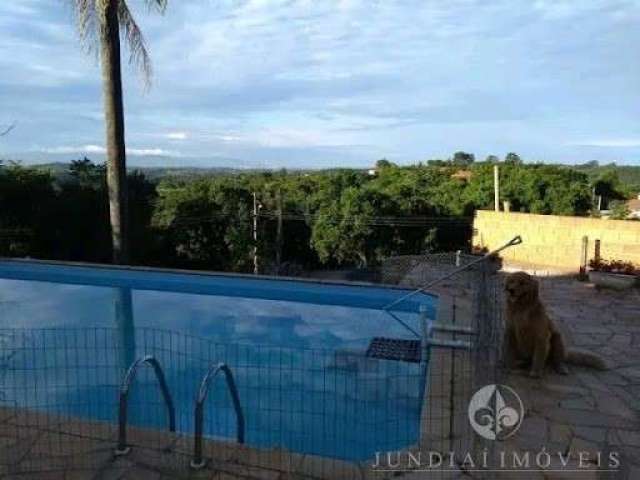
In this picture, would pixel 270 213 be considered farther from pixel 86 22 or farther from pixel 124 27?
pixel 86 22

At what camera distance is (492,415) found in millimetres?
3621

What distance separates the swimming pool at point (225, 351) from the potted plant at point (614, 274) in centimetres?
286

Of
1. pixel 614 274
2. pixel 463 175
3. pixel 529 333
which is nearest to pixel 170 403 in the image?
pixel 529 333

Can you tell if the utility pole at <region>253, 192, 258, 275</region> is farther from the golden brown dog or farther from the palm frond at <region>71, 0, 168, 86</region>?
the golden brown dog

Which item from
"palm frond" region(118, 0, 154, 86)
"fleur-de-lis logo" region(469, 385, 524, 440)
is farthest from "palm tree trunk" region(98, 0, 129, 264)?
"fleur-de-lis logo" region(469, 385, 524, 440)

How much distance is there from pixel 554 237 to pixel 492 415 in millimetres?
9220

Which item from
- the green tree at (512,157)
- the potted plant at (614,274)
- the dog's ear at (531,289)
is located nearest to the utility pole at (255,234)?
the potted plant at (614,274)

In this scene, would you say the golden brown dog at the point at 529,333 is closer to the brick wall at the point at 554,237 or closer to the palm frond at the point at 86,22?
the brick wall at the point at 554,237

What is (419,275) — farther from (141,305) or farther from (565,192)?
(565,192)

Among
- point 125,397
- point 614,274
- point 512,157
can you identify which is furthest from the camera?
point 512,157

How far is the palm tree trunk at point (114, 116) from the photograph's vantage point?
9.80m

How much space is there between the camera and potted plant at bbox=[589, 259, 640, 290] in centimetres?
841

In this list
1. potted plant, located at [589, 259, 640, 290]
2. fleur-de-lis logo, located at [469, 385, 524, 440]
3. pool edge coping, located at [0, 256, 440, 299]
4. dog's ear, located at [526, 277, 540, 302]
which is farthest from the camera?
pool edge coping, located at [0, 256, 440, 299]

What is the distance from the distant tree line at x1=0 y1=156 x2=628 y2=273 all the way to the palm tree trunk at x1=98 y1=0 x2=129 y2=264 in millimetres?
2862
